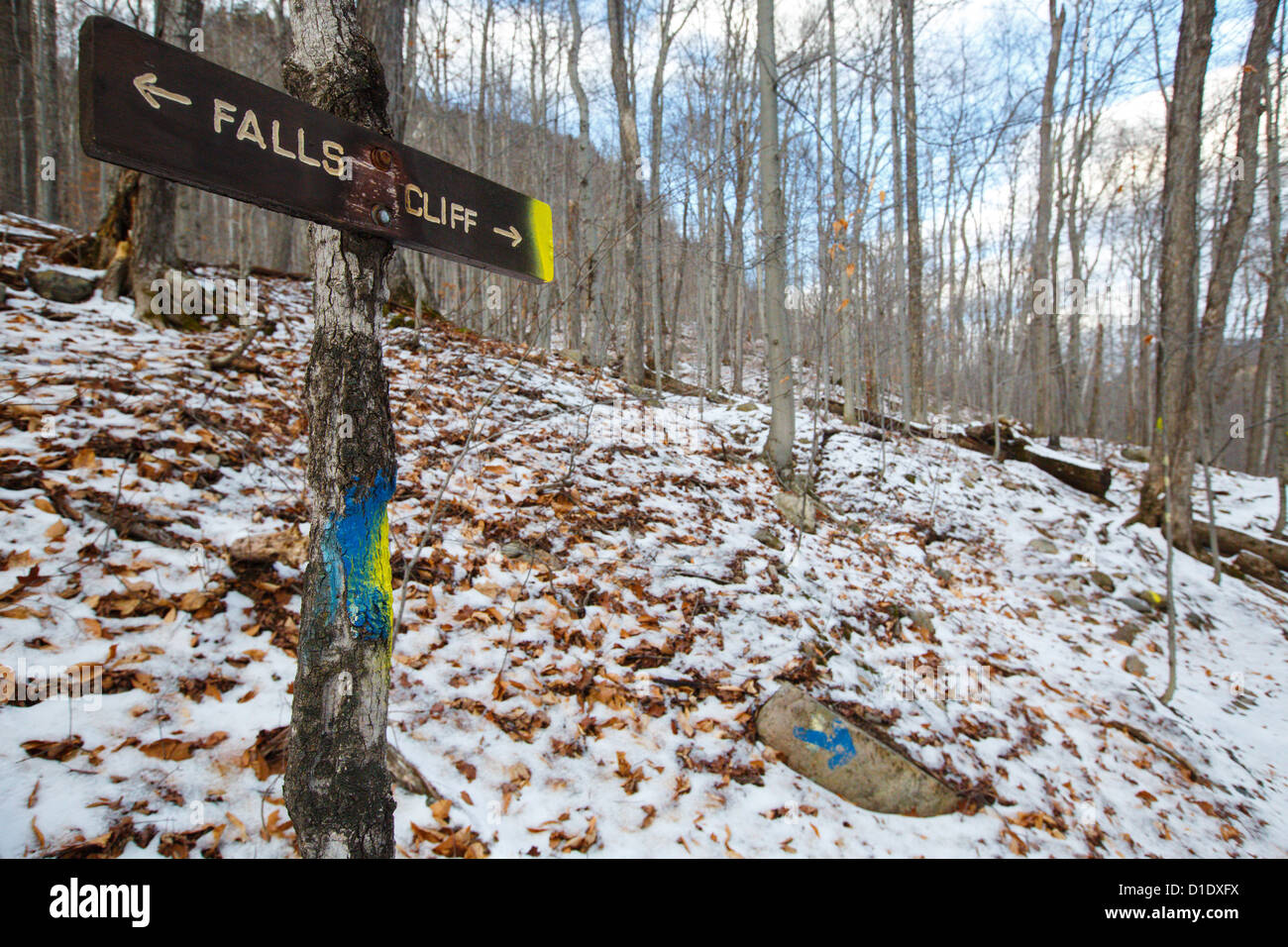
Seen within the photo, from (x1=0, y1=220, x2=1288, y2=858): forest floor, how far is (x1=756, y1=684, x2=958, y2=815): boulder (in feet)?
0.30

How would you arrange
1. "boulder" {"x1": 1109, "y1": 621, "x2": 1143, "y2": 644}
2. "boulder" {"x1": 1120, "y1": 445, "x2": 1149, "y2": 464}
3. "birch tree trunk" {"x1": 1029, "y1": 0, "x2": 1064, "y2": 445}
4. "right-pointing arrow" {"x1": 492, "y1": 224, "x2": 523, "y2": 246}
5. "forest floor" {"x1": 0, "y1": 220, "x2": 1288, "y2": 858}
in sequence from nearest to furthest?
"right-pointing arrow" {"x1": 492, "y1": 224, "x2": 523, "y2": 246} < "forest floor" {"x1": 0, "y1": 220, "x2": 1288, "y2": 858} < "boulder" {"x1": 1109, "y1": 621, "x2": 1143, "y2": 644} < "birch tree trunk" {"x1": 1029, "y1": 0, "x2": 1064, "y2": 445} < "boulder" {"x1": 1120, "y1": 445, "x2": 1149, "y2": 464}

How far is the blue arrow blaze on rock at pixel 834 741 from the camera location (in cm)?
291

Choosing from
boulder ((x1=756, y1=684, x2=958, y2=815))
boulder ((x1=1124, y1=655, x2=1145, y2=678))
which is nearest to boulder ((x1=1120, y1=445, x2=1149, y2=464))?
boulder ((x1=1124, y1=655, x2=1145, y2=678))

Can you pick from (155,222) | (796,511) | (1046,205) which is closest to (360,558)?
(796,511)

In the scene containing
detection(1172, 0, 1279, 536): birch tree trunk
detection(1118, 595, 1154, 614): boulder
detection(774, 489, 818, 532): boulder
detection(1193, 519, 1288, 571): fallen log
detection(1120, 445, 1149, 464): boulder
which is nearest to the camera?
detection(774, 489, 818, 532): boulder

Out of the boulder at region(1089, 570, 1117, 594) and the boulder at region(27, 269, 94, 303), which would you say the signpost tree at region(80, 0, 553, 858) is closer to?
the boulder at region(27, 269, 94, 303)

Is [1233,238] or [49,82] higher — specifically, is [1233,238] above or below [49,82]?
below

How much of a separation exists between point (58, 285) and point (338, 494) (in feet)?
19.2

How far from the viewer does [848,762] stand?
2908 mm

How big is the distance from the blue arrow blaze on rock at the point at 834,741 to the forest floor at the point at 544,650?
7.8 inches

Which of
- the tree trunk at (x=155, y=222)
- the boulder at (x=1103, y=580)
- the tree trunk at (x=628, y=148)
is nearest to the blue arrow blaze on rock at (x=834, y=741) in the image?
the boulder at (x=1103, y=580)

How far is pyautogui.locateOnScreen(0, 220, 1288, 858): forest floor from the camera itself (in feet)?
7.09

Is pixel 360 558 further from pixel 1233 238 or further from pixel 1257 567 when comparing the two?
pixel 1233 238
